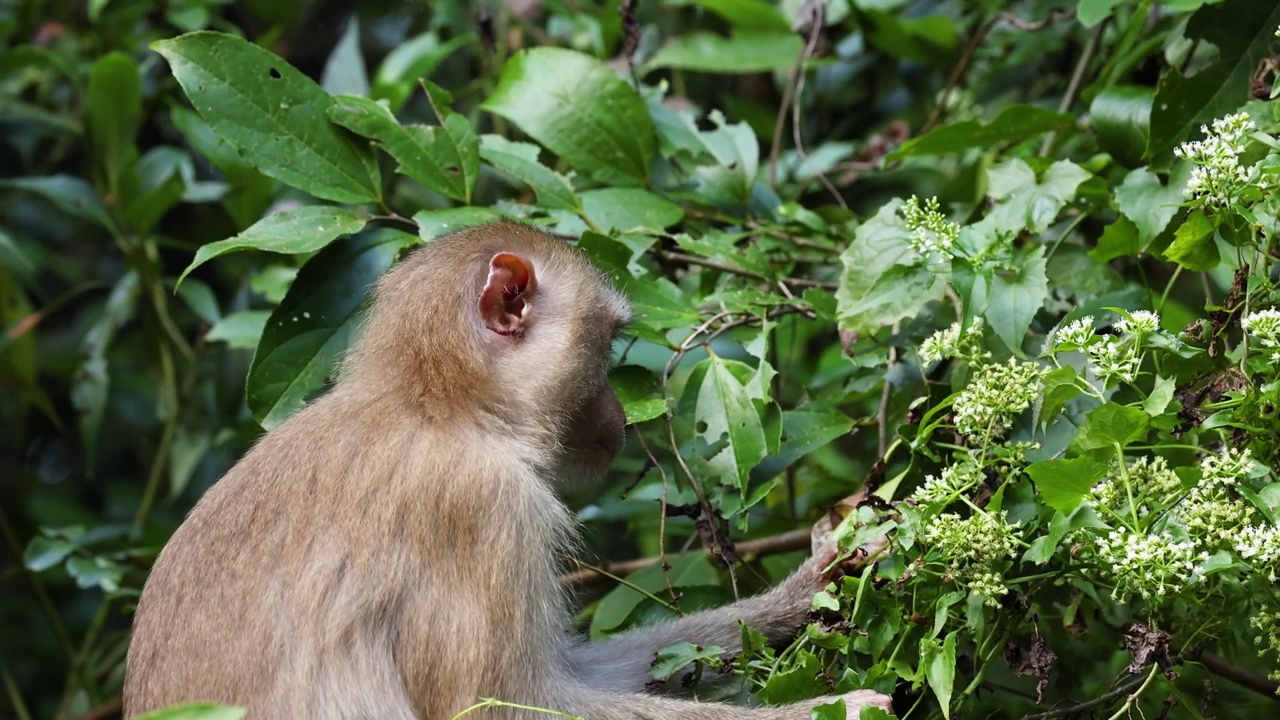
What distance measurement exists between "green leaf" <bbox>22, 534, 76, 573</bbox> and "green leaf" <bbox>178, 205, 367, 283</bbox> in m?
1.90

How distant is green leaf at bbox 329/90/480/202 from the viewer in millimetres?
3785

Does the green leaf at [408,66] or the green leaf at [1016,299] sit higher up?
the green leaf at [1016,299]

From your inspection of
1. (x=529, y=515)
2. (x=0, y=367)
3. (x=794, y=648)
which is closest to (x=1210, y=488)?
(x=794, y=648)

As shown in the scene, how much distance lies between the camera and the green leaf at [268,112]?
142 inches

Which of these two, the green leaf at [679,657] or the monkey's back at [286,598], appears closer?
the monkey's back at [286,598]

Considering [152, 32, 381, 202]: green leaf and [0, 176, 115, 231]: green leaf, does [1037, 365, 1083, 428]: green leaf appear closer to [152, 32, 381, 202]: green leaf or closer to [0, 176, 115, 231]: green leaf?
[152, 32, 381, 202]: green leaf

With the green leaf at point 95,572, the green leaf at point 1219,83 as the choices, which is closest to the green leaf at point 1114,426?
the green leaf at point 1219,83

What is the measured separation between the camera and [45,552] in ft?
16.3

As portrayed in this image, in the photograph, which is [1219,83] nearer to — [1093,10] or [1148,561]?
[1093,10]

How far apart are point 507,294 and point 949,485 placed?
4.52 ft

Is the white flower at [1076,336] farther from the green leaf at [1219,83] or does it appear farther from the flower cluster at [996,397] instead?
the green leaf at [1219,83]

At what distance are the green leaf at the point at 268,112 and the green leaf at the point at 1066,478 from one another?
7.30ft

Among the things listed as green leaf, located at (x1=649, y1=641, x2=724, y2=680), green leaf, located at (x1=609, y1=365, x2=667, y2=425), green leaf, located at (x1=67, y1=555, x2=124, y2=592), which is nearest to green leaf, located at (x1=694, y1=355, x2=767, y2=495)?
green leaf, located at (x1=609, y1=365, x2=667, y2=425)

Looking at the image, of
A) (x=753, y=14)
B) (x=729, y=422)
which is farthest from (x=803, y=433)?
(x=753, y=14)
